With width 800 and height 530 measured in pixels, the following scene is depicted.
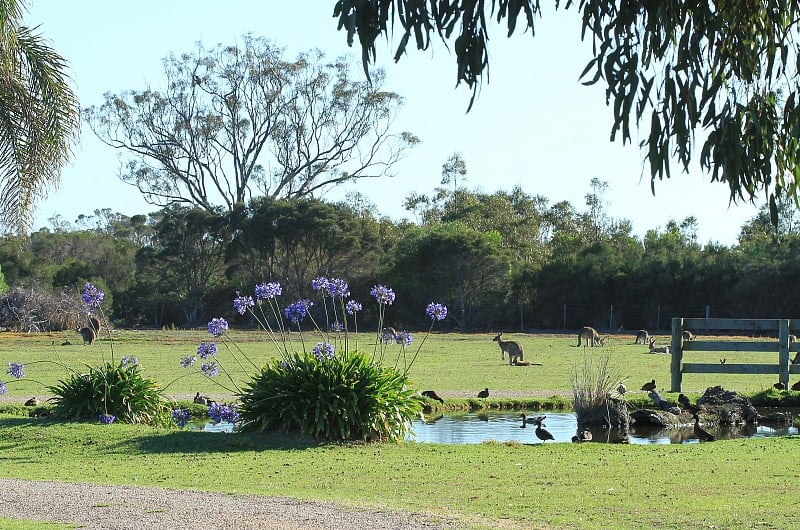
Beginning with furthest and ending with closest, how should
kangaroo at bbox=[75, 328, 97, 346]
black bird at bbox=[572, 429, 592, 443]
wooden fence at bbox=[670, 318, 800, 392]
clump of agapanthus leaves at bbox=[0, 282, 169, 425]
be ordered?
1. kangaroo at bbox=[75, 328, 97, 346]
2. wooden fence at bbox=[670, 318, 800, 392]
3. black bird at bbox=[572, 429, 592, 443]
4. clump of agapanthus leaves at bbox=[0, 282, 169, 425]

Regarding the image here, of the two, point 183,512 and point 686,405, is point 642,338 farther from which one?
point 183,512

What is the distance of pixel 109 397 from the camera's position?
631 inches

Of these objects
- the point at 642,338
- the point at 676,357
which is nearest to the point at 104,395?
→ the point at 676,357

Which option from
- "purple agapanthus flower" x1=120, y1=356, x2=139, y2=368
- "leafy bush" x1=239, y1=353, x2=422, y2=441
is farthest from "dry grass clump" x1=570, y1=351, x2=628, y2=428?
"purple agapanthus flower" x1=120, y1=356, x2=139, y2=368

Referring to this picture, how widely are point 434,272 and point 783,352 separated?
139ft

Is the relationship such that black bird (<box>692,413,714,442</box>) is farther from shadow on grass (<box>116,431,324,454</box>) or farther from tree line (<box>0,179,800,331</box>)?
tree line (<box>0,179,800,331</box>)

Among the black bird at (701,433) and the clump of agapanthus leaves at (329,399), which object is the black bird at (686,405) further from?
the clump of agapanthus leaves at (329,399)

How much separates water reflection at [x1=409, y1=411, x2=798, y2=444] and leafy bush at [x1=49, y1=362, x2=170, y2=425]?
151 inches

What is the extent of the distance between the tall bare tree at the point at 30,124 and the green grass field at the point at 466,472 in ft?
14.0

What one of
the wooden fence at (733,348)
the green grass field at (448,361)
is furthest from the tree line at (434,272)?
the wooden fence at (733,348)

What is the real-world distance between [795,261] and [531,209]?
33737 millimetres

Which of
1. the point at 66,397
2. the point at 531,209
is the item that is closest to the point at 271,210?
the point at 531,209

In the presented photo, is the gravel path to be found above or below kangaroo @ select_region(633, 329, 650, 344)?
below

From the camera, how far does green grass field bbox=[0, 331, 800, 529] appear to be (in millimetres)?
9625
